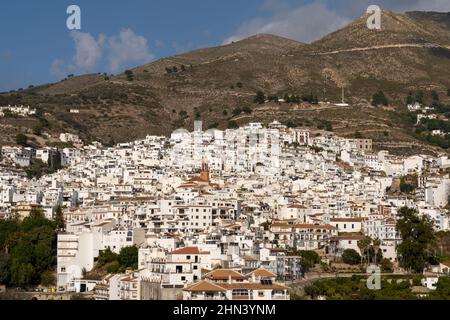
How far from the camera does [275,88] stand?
99.6 meters

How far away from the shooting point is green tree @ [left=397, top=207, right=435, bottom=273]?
40.3m

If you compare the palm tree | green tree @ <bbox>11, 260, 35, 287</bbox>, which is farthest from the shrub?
green tree @ <bbox>11, 260, 35, 287</bbox>

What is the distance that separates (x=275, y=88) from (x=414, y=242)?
5952 centimetres

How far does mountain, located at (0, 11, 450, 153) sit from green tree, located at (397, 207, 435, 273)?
32.5 metres

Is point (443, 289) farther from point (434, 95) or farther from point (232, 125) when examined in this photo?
point (434, 95)

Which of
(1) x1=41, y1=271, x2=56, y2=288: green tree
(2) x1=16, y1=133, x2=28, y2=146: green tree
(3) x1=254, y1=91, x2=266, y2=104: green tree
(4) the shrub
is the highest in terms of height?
(3) x1=254, y1=91, x2=266, y2=104: green tree

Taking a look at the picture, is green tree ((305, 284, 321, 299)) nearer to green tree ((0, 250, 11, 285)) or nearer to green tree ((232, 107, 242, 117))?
green tree ((0, 250, 11, 285))

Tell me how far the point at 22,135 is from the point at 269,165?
722 inches

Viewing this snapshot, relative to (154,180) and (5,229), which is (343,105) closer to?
(154,180)

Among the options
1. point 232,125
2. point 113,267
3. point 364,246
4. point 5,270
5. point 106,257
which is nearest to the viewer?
point 113,267

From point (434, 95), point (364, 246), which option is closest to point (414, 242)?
point (364, 246)

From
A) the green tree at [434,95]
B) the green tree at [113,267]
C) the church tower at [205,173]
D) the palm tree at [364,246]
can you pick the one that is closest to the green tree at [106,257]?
the green tree at [113,267]

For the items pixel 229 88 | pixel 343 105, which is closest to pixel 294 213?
pixel 343 105

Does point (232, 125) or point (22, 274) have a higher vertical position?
point (232, 125)
